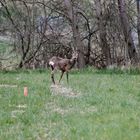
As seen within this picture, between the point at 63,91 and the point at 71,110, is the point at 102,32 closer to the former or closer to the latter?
the point at 63,91

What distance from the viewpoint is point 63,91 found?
1280 centimetres

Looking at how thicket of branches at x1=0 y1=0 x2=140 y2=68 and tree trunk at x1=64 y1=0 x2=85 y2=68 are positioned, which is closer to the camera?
tree trunk at x1=64 y1=0 x2=85 y2=68

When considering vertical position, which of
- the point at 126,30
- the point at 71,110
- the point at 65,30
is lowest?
the point at 71,110

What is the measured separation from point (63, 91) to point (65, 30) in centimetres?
1136

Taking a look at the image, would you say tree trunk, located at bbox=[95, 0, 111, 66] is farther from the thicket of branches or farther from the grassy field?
the grassy field

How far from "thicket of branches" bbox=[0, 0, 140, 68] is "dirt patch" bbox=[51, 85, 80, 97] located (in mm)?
8787

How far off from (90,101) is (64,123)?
2.27m

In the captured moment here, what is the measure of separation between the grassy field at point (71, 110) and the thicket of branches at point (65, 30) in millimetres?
7886

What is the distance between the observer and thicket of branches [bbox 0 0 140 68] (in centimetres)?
2291

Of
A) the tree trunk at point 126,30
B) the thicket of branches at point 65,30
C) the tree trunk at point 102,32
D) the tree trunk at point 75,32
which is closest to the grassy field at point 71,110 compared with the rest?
the tree trunk at point 126,30

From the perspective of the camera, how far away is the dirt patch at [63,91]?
12236 millimetres

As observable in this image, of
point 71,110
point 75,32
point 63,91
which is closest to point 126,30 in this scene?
point 75,32

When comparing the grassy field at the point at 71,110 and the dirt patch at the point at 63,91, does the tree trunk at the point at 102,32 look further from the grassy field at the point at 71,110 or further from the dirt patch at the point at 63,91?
the dirt patch at the point at 63,91

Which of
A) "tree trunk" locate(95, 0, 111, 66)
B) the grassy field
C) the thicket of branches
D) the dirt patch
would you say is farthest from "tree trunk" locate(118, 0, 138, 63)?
the dirt patch
